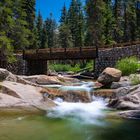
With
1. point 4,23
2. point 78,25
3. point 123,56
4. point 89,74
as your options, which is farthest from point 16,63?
point 78,25

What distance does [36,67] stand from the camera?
44.6m

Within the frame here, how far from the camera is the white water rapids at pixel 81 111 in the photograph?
15.7 m

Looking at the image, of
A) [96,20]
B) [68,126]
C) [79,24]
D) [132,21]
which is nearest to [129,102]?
[68,126]

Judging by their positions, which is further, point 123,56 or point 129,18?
point 129,18

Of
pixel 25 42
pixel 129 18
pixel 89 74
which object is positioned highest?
pixel 129 18

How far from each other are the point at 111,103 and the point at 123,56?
1722 centimetres

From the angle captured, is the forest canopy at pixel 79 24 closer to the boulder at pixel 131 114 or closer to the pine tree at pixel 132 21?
the pine tree at pixel 132 21

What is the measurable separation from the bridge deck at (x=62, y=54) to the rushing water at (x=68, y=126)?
2035cm

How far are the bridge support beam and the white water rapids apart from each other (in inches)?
874

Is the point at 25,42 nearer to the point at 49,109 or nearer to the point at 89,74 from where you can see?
the point at 89,74

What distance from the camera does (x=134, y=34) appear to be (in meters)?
61.2

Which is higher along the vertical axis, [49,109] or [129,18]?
[129,18]

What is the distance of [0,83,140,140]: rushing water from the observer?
12.1 meters

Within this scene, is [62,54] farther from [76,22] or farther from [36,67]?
[76,22]
